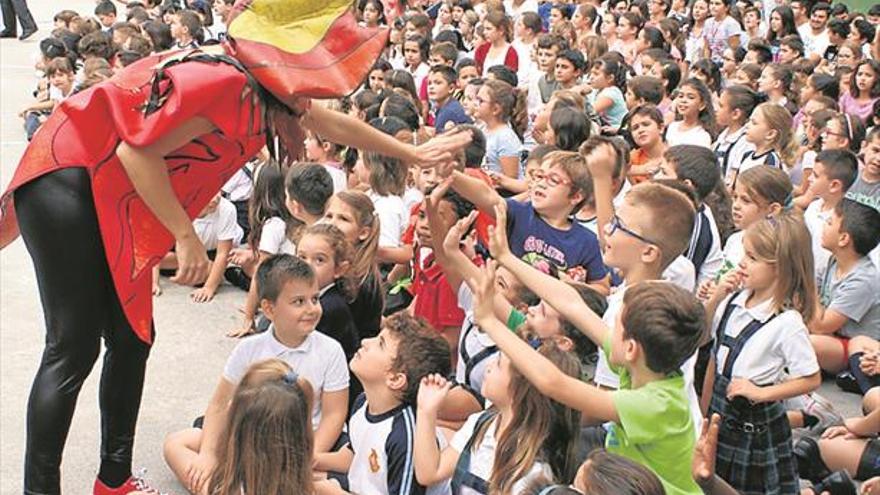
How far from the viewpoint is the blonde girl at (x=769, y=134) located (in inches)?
251

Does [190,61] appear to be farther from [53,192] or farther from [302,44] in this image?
[53,192]

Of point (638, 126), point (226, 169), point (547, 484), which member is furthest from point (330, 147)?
point (547, 484)

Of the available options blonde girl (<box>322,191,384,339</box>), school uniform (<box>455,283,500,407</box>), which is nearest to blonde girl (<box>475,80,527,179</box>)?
blonde girl (<box>322,191,384,339</box>)

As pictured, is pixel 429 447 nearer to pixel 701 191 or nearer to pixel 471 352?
pixel 471 352

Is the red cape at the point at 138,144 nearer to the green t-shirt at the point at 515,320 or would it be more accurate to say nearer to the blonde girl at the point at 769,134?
the green t-shirt at the point at 515,320

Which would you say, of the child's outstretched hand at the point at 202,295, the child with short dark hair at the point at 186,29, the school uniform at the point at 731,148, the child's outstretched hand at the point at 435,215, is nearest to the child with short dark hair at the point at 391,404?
the child's outstretched hand at the point at 435,215

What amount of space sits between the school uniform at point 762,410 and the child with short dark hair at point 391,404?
39.4 inches

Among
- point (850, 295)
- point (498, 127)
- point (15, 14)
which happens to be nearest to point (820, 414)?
point (850, 295)

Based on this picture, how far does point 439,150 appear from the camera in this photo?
359cm

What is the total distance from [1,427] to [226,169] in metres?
1.68

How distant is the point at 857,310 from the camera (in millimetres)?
5066

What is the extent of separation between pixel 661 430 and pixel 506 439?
0.41 m

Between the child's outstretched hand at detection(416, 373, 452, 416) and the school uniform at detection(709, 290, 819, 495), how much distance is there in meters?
1.08

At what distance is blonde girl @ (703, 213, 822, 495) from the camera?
12.9 ft
